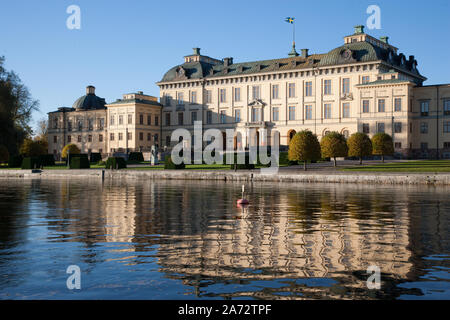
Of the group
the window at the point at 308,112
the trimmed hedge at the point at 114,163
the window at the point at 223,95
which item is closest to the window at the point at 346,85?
the window at the point at 308,112

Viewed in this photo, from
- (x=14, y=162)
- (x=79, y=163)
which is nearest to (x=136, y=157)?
(x=79, y=163)

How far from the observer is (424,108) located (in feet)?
212

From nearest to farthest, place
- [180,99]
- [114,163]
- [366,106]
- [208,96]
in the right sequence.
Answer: [114,163]
[366,106]
[208,96]
[180,99]

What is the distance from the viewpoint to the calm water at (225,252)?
7199 millimetres

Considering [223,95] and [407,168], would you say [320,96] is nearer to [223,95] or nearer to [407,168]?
[223,95]

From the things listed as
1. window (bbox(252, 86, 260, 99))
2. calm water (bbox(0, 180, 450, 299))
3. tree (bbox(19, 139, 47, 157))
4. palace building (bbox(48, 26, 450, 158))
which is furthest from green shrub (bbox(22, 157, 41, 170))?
calm water (bbox(0, 180, 450, 299))

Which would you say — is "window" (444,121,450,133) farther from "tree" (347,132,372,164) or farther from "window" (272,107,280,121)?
"window" (272,107,280,121)

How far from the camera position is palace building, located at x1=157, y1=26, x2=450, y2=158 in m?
63.9

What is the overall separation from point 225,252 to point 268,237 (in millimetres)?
2092

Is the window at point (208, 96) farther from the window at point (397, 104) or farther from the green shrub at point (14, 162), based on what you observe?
the green shrub at point (14, 162)

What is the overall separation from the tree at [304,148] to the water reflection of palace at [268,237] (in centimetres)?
2528

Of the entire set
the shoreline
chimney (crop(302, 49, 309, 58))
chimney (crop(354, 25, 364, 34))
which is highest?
chimney (crop(354, 25, 364, 34))

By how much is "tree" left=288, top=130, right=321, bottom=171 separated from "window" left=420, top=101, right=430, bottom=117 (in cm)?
2428
